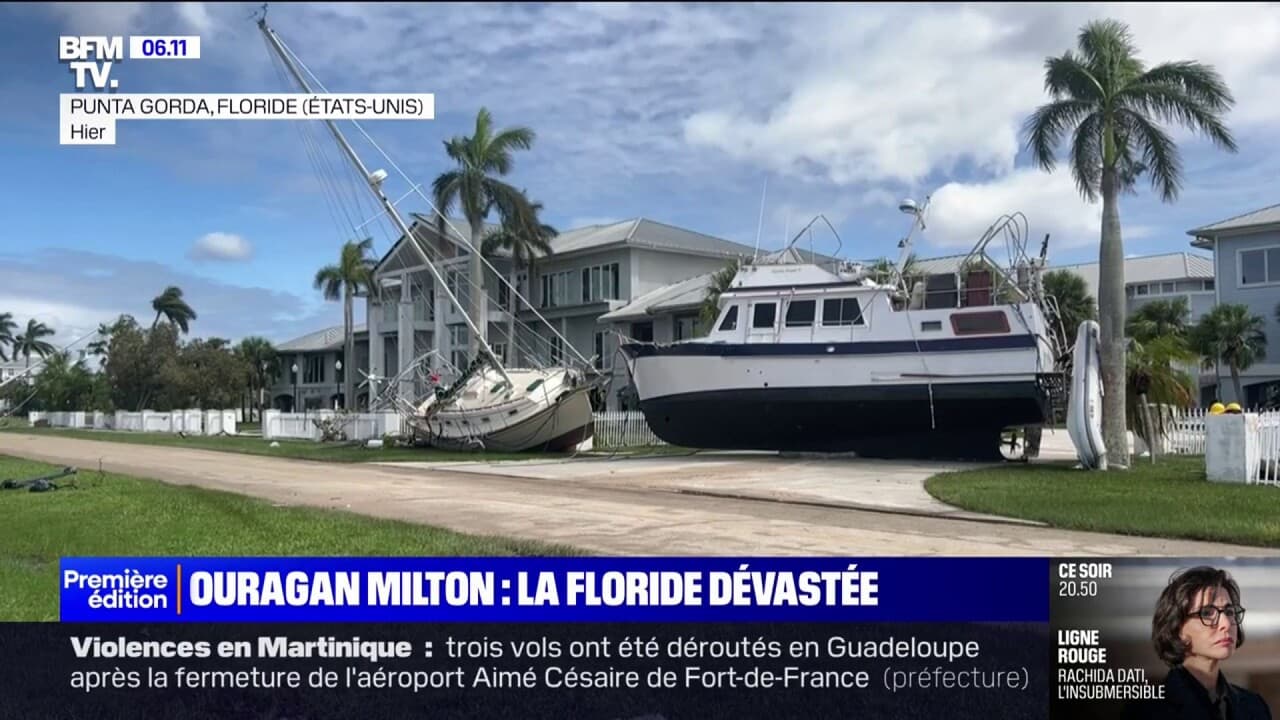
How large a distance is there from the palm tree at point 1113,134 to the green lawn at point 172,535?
539 inches

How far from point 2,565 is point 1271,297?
113 ft

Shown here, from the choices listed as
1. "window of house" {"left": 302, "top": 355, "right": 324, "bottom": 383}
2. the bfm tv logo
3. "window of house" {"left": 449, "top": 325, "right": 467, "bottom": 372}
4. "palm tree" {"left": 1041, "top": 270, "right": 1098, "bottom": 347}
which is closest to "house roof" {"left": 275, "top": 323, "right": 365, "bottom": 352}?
"window of house" {"left": 302, "top": 355, "right": 324, "bottom": 383}

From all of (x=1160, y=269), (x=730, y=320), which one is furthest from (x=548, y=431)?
(x=1160, y=269)

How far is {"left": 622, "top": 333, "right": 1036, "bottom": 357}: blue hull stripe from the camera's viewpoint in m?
21.4

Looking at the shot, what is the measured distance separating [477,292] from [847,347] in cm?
1324

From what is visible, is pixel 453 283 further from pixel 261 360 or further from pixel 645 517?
pixel 261 360

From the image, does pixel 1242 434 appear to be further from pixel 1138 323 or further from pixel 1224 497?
pixel 1138 323

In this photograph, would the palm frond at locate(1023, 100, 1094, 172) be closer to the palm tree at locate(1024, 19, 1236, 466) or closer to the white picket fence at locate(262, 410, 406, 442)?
the palm tree at locate(1024, 19, 1236, 466)

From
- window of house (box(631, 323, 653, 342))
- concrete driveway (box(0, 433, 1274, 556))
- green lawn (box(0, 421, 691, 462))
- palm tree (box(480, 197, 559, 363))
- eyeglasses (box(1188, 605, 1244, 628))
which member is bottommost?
green lawn (box(0, 421, 691, 462))

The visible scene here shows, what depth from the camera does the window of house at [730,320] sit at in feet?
79.4

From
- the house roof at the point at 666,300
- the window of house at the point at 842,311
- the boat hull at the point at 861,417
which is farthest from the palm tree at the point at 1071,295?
the window of house at the point at 842,311

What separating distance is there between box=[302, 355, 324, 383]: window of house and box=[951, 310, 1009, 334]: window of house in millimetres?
51782

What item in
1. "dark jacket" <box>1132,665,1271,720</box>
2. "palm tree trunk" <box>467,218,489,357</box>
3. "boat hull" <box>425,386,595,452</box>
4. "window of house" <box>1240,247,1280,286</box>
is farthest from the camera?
"palm tree trunk" <box>467,218,489,357</box>

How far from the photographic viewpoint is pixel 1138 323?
3478cm
